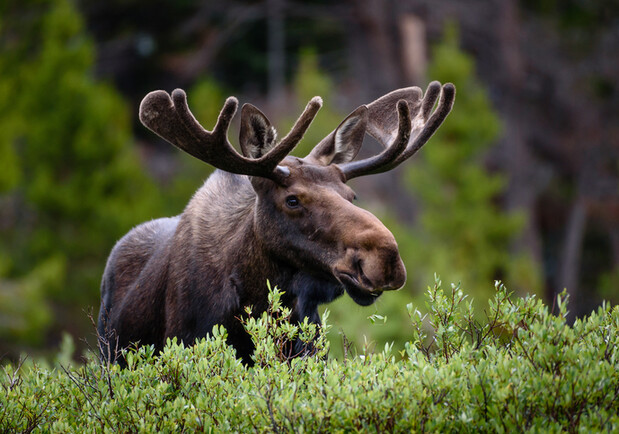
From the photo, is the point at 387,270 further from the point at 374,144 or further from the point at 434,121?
the point at 374,144

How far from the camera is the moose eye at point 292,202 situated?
208 inches

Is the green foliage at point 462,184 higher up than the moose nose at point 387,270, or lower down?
higher up

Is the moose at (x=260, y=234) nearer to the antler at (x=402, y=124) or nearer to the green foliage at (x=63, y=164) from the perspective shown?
the antler at (x=402, y=124)

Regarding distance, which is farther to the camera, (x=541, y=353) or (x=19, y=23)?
(x=19, y=23)

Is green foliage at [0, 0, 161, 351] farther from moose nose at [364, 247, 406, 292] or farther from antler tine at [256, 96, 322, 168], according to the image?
moose nose at [364, 247, 406, 292]

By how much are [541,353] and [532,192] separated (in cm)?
2389

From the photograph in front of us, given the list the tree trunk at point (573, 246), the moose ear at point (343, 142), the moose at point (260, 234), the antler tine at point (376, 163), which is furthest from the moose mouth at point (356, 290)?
the tree trunk at point (573, 246)

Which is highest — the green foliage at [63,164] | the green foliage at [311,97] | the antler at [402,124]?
the green foliage at [311,97]

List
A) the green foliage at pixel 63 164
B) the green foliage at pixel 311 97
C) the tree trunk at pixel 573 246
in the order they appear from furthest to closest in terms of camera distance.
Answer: the tree trunk at pixel 573 246, the green foliage at pixel 63 164, the green foliage at pixel 311 97

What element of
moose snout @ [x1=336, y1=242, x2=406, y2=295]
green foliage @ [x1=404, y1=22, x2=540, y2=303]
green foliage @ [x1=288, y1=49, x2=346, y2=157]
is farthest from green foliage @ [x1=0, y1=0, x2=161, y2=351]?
moose snout @ [x1=336, y1=242, x2=406, y2=295]

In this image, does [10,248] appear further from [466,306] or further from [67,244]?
[466,306]

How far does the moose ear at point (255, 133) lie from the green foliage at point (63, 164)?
18.6 metres

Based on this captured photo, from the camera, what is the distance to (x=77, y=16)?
2592cm

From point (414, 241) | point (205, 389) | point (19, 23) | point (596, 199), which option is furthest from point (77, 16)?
point (205, 389)
